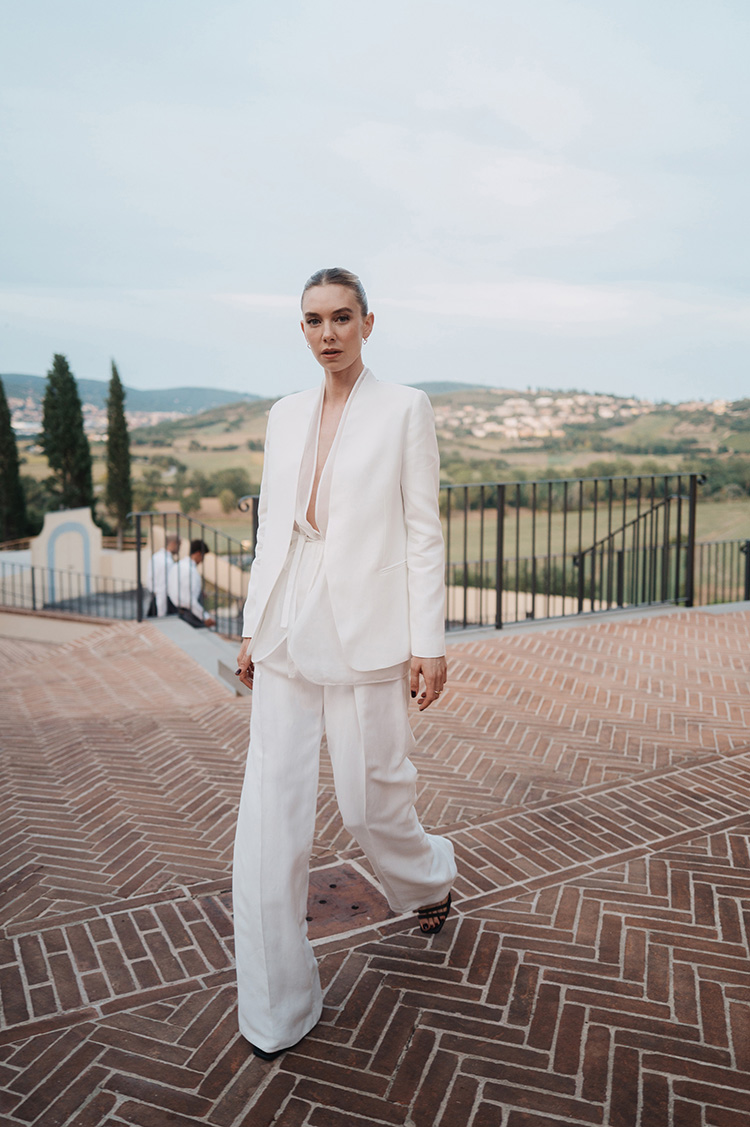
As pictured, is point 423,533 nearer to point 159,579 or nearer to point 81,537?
point 159,579

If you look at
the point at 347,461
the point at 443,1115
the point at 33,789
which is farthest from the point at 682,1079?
the point at 33,789

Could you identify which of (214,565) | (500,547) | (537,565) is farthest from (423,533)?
(537,565)

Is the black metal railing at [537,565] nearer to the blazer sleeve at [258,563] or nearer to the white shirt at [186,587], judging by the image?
the white shirt at [186,587]

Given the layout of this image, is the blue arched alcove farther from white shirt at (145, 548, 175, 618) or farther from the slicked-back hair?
the slicked-back hair

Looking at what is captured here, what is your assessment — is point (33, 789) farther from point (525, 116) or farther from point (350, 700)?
point (525, 116)

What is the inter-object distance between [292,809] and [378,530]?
27.6 inches

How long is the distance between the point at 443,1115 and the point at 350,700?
92cm

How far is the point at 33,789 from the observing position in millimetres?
3705

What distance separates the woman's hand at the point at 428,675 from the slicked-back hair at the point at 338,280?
0.88 metres

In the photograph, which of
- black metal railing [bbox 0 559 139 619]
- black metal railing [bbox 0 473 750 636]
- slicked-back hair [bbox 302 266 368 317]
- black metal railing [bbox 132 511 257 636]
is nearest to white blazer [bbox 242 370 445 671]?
slicked-back hair [bbox 302 266 368 317]

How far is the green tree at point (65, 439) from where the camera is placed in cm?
A: 3309

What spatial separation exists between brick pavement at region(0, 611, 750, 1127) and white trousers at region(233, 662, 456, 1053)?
0.55ft

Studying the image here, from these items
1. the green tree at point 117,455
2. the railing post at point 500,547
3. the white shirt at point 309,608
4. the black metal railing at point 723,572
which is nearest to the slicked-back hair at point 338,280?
the white shirt at point 309,608

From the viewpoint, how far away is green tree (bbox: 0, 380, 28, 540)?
3148cm
